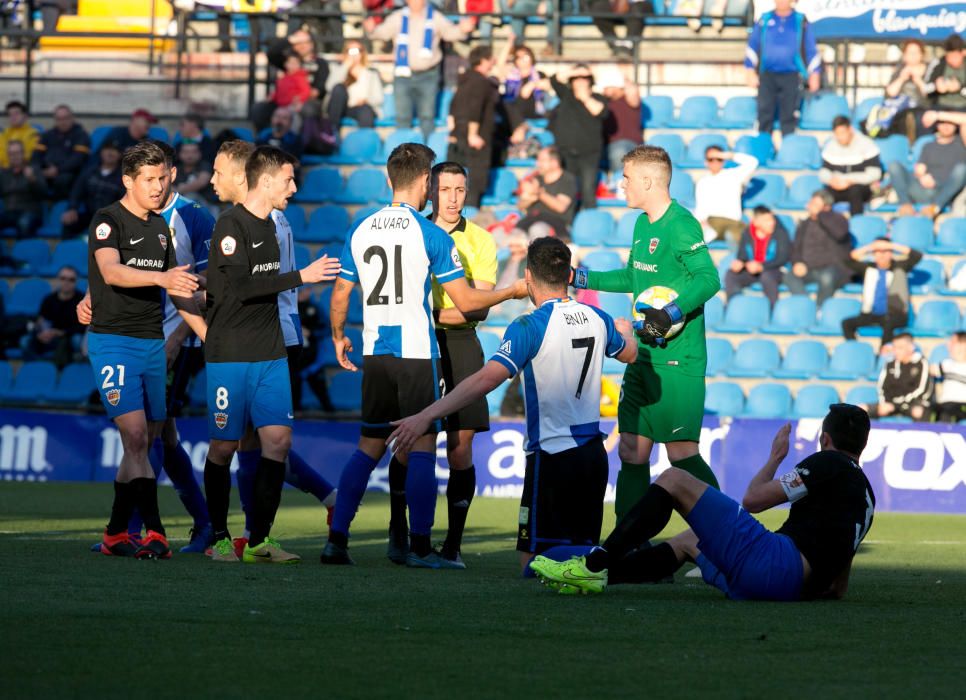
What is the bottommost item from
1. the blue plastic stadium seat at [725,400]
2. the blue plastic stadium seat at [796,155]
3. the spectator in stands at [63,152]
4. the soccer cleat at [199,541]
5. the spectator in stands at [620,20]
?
the soccer cleat at [199,541]

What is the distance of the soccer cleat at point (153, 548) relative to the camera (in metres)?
8.20

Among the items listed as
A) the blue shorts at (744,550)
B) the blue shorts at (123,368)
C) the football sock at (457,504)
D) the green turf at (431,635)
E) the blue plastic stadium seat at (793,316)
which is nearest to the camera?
the green turf at (431,635)

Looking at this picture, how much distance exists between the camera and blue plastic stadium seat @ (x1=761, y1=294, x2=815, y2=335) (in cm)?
1786

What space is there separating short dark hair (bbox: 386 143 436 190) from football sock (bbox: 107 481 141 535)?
2255 millimetres

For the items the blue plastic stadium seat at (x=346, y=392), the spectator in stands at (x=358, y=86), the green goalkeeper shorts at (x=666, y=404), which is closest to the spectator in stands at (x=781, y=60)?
the spectator in stands at (x=358, y=86)

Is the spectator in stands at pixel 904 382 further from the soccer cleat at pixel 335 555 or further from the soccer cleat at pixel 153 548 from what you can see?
the soccer cleat at pixel 153 548

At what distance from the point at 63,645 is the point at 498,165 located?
1555 centimetres

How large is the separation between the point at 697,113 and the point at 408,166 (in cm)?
1272

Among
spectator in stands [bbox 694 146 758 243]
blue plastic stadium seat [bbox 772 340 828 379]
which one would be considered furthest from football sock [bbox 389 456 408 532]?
spectator in stands [bbox 694 146 758 243]

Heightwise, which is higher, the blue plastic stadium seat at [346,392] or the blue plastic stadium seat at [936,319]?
the blue plastic stadium seat at [936,319]

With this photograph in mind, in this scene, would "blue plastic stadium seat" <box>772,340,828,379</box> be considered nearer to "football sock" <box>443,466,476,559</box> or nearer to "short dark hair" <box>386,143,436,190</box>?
"football sock" <box>443,466,476,559</box>

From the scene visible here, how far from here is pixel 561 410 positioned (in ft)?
24.5

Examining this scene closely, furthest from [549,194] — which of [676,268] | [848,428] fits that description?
[848,428]

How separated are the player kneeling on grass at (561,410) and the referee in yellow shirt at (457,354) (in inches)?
37.8
